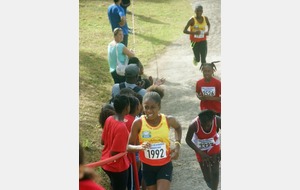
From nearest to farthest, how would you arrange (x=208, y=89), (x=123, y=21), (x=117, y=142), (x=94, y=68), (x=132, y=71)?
(x=117, y=142)
(x=208, y=89)
(x=132, y=71)
(x=94, y=68)
(x=123, y=21)

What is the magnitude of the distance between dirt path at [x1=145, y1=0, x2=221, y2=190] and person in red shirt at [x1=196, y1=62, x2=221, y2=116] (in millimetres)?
61

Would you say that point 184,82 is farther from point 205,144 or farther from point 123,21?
point 205,144

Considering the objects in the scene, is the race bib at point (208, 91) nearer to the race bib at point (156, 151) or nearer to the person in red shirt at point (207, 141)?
the person in red shirt at point (207, 141)

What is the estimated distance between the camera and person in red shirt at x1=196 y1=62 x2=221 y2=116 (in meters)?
4.12

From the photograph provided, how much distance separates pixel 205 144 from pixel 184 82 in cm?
67

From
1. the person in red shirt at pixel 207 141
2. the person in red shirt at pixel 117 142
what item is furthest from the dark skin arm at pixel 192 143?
the person in red shirt at pixel 117 142

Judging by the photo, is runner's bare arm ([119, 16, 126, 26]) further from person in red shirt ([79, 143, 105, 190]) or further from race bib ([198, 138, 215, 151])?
person in red shirt ([79, 143, 105, 190])

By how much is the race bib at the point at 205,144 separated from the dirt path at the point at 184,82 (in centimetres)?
16

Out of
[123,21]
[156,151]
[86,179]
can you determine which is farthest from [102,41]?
[86,179]

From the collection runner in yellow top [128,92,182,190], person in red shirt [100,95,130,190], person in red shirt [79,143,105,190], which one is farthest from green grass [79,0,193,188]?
person in red shirt [79,143,105,190]

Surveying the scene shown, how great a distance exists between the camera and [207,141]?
4.04 m
